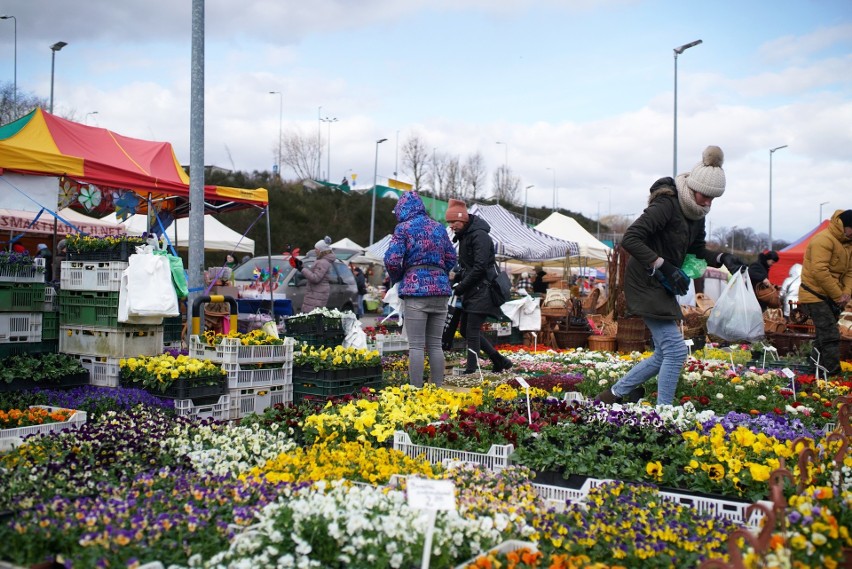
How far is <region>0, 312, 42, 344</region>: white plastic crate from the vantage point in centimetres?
686

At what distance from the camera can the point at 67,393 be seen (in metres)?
6.28

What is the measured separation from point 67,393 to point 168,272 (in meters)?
1.47

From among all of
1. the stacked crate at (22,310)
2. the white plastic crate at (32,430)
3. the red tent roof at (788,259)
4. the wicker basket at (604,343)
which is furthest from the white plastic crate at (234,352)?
the red tent roof at (788,259)

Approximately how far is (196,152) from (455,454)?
5916 mm

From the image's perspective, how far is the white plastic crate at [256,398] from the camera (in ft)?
22.6

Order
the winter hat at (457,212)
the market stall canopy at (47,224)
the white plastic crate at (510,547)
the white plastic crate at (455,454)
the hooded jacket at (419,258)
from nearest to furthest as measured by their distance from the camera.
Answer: the white plastic crate at (510,547) → the white plastic crate at (455,454) → the hooded jacket at (419,258) → the winter hat at (457,212) → the market stall canopy at (47,224)

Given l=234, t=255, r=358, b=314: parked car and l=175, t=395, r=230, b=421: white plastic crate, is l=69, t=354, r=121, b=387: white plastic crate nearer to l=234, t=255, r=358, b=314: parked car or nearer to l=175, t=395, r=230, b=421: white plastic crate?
l=175, t=395, r=230, b=421: white plastic crate

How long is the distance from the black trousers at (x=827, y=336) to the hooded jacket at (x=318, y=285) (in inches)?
285

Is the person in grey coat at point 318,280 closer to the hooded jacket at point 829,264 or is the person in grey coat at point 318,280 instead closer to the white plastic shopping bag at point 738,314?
the white plastic shopping bag at point 738,314

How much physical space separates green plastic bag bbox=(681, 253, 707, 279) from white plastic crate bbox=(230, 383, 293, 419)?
3.68m

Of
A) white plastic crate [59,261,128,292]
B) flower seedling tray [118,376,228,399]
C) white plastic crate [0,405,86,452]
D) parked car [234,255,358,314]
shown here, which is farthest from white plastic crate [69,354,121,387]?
parked car [234,255,358,314]

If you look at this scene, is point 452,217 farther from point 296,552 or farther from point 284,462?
point 296,552

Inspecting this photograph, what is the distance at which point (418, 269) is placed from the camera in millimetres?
7488

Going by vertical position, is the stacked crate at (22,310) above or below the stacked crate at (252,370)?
above
